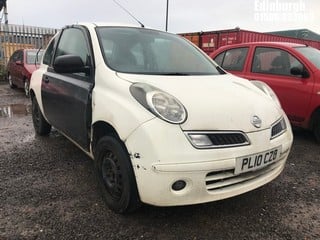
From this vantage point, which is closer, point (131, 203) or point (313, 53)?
point (131, 203)

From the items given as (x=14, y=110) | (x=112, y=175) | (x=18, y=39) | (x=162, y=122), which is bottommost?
(x=14, y=110)

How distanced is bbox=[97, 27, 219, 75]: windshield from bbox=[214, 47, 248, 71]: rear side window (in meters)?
2.41

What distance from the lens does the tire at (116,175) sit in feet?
8.68

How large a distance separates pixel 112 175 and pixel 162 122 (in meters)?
0.76

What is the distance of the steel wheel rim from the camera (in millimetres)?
2811

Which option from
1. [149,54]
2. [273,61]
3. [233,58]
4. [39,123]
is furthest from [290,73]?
[39,123]

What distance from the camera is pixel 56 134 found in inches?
216

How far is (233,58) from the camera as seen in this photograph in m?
6.45

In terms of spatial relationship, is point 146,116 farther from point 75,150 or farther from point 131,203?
point 75,150

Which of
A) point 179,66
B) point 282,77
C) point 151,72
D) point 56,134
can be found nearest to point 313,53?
point 282,77

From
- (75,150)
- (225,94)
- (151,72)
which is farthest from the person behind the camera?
(75,150)

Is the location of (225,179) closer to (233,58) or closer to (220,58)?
(233,58)

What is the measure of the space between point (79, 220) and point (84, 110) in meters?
1.03

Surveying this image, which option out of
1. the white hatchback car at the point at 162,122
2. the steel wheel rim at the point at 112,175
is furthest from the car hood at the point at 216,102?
the steel wheel rim at the point at 112,175
